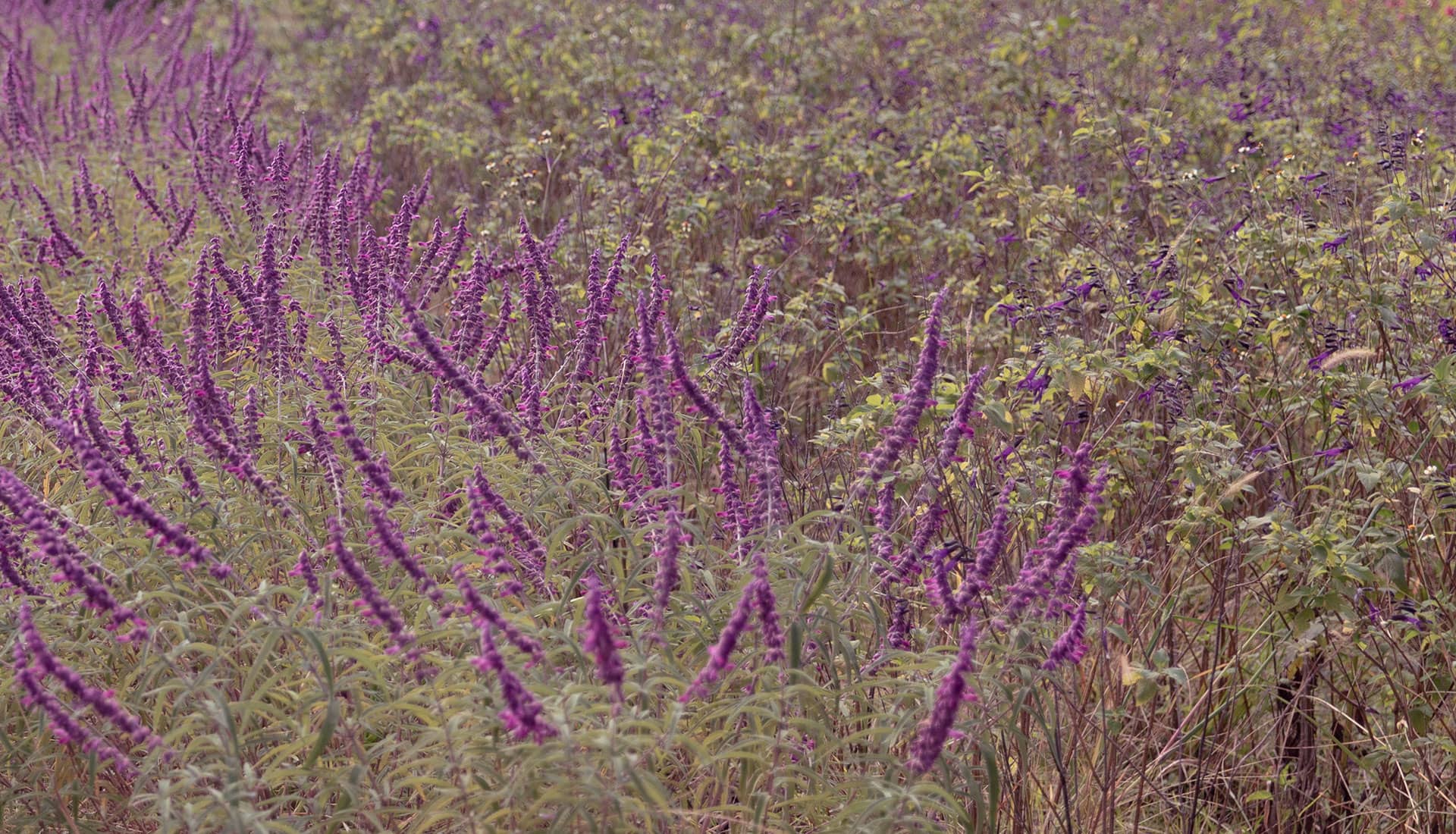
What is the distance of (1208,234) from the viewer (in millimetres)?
5625

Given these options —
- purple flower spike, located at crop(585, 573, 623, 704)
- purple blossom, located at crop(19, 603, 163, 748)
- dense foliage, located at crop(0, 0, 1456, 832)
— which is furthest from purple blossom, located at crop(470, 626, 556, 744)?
purple blossom, located at crop(19, 603, 163, 748)

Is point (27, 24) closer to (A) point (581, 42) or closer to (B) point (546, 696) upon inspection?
(A) point (581, 42)

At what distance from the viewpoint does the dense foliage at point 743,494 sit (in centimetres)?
262

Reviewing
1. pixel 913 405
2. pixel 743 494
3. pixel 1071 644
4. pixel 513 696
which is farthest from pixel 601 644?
pixel 743 494

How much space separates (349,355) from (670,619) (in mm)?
1762

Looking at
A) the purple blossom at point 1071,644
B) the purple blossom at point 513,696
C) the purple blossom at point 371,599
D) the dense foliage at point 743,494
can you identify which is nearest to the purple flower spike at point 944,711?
the dense foliage at point 743,494

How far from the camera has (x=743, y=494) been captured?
4602 millimetres

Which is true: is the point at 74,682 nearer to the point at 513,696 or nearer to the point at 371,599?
the point at 371,599

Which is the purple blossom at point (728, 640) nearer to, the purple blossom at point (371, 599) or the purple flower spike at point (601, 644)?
the purple flower spike at point (601, 644)

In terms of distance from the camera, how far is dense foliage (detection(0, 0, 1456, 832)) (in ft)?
8.58

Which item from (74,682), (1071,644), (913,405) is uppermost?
(913,405)

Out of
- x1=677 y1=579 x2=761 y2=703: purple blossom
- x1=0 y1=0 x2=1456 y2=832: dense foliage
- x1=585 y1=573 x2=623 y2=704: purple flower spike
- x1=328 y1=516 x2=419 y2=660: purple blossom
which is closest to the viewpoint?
x1=585 y1=573 x2=623 y2=704: purple flower spike

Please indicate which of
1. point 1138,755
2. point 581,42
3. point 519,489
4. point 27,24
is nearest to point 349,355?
point 519,489

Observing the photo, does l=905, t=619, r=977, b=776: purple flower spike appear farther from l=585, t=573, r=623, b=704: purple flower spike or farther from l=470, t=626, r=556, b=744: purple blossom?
l=470, t=626, r=556, b=744: purple blossom
